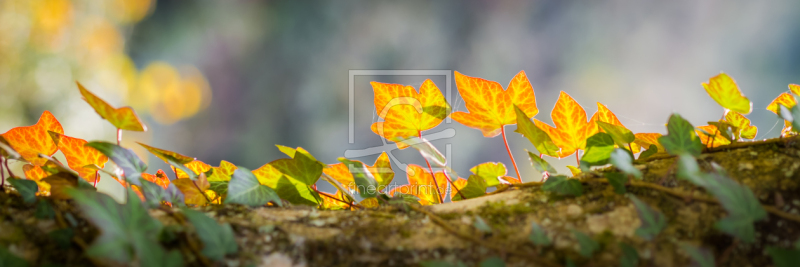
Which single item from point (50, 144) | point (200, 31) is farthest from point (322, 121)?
point (50, 144)

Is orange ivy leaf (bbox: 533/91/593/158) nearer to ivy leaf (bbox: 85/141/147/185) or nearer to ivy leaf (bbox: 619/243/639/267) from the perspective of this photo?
ivy leaf (bbox: 619/243/639/267)

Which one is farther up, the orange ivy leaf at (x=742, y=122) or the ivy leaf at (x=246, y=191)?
the orange ivy leaf at (x=742, y=122)

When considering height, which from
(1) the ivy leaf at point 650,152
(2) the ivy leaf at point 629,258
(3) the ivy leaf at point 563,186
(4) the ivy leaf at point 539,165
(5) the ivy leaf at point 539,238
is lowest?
(2) the ivy leaf at point 629,258

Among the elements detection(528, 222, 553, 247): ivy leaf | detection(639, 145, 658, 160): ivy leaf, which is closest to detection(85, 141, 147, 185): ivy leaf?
detection(528, 222, 553, 247): ivy leaf

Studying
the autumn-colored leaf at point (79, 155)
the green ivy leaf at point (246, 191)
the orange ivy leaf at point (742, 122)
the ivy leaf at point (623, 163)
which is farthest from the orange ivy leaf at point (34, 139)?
the orange ivy leaf at point (742, 122)

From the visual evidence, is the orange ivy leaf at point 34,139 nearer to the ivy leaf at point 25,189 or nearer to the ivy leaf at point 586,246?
the ivy leaf at point 25,189

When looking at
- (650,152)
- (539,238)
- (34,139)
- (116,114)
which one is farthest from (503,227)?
(34,139)

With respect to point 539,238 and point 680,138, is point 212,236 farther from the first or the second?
point 680,138
